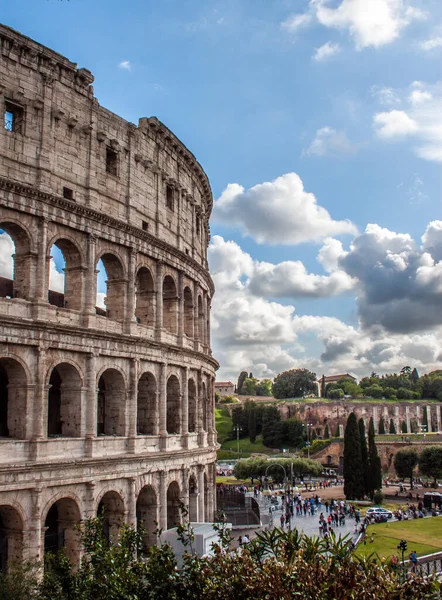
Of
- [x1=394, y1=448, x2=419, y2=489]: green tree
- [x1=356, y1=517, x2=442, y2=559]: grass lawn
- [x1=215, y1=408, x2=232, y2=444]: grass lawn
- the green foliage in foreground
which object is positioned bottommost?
[x1=356, y1=517, x2=442, y2=559]: grass lawn

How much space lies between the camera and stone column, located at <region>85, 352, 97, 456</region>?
20547mm

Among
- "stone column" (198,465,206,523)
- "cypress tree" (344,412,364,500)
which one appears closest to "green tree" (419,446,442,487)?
"cypress tree" (344,412,364,500)

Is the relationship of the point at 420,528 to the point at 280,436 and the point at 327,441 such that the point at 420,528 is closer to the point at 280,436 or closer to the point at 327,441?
the point at 327,441

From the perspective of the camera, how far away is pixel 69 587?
468 inches

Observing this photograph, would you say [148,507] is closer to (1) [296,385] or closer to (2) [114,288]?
(2) [114,288]

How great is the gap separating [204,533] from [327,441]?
64.4m

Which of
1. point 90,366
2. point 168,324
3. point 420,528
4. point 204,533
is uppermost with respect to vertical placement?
point 168,324

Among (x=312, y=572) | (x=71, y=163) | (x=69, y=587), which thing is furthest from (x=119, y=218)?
(x=312, y=572)

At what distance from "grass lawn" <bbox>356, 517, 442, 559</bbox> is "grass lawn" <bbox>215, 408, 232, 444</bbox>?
6532 cm

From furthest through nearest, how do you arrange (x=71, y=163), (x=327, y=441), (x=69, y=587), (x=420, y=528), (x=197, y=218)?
1. (x=327, y=441)
2. (x=420, y=528)
3. (x=197, y=218)
4. (x=71, y=163)
5. (x=69, y=587)

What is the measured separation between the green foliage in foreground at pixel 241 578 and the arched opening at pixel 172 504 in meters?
13.2

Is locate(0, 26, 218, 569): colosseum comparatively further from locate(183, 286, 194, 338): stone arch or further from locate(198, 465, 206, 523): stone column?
locate(183, 286, 194, 338): stone arch

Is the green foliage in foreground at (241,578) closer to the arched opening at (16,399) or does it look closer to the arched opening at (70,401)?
the arched opening at (16,399)

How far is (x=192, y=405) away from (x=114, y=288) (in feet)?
26.3
